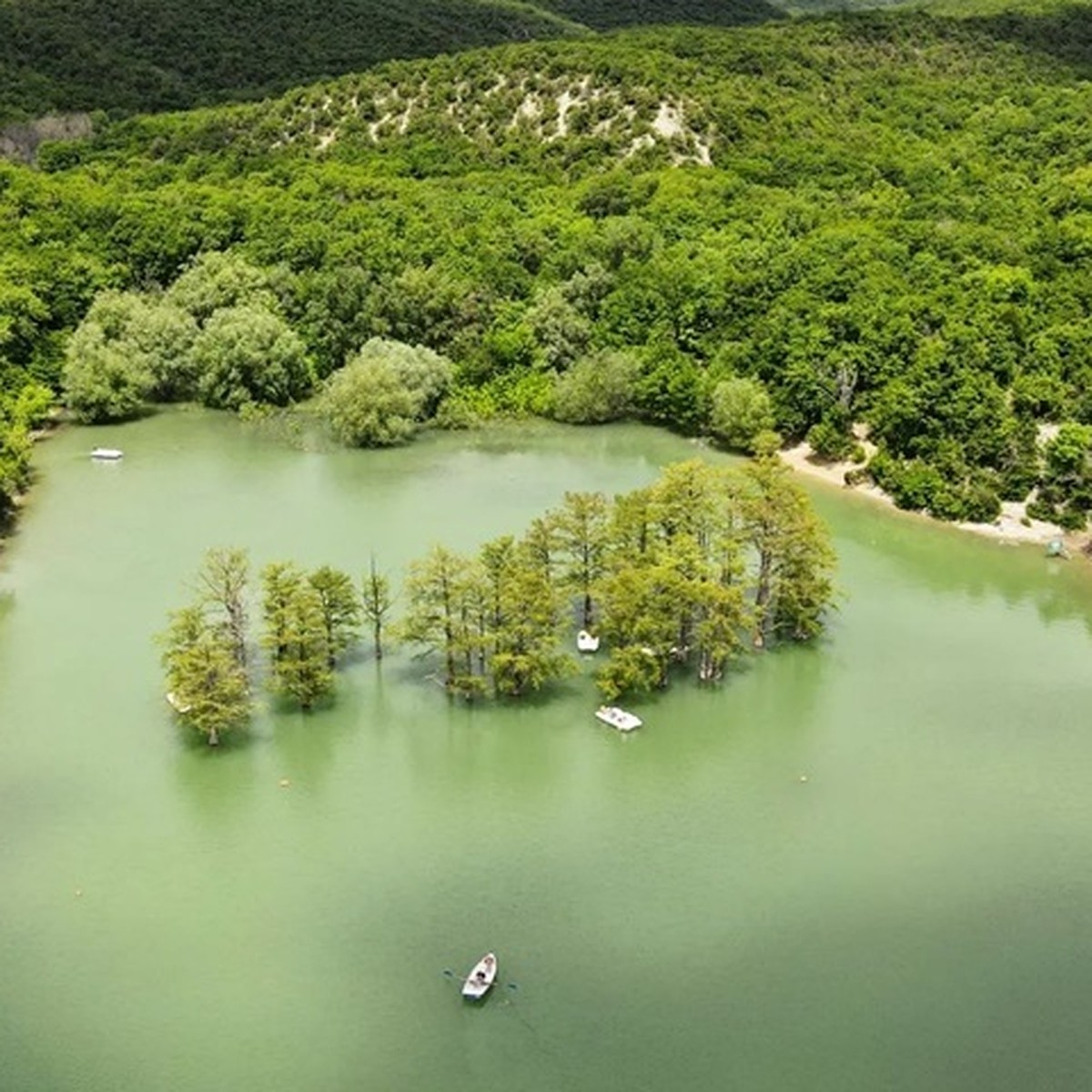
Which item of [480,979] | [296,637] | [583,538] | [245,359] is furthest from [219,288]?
[480,979]

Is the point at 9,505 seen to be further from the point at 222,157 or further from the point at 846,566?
the point at 222,157

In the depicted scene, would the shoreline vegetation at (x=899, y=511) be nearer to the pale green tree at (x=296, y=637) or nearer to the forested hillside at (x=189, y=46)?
the pale green tree at (x=296, y=637)

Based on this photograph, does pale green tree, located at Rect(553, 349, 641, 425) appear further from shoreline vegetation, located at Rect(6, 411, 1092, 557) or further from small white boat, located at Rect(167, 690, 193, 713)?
small white boat, located at Rect(167, 690, 193, 713)

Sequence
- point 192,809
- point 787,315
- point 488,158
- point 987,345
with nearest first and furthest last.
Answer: point 192,809 < point 987,345 < point 787,315 < point 488,158

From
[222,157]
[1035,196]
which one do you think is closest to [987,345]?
[1035,196]

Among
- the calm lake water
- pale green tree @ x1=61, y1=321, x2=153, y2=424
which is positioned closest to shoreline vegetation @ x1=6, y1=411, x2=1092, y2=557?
the calm lake water

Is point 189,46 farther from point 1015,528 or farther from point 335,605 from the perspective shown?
point 335,605

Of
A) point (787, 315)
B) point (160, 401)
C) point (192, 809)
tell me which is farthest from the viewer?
point (160, 401)
